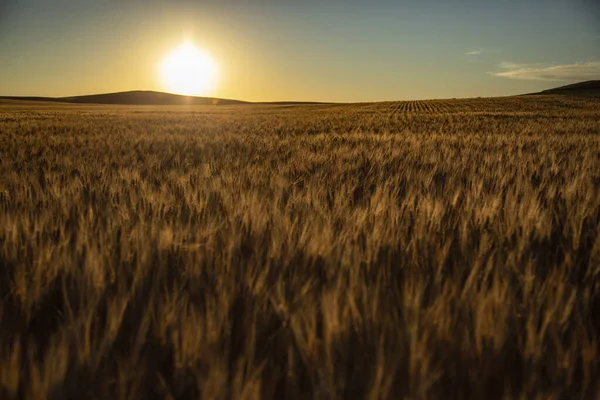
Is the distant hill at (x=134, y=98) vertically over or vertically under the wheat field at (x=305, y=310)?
over

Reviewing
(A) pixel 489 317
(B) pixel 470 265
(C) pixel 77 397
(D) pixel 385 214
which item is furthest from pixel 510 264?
(C) pixel 77 397

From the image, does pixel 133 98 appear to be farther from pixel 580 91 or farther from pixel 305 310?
pixel 305 310

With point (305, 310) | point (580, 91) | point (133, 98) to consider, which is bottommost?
point (305, 310)

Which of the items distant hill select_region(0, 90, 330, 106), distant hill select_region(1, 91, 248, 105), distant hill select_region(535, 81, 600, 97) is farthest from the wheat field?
distant hill select_region(1, 91, 248, 105)

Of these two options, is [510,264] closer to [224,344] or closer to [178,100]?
[224,344]

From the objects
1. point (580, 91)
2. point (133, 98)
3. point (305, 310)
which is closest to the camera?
point (305, 310)

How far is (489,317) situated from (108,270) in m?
0.93

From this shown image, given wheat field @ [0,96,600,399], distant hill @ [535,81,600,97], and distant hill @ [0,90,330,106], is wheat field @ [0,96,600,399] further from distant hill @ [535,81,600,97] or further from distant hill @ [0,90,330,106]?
distant hill @ [0,90,330,106]

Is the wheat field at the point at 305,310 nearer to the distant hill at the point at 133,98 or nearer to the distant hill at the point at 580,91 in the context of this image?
the distant hill at the point at 580,91

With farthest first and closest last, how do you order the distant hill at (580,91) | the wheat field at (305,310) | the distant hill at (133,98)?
the distant hill at (133,98)
the distant hill at (580,91)
the wheat field at (305,310)

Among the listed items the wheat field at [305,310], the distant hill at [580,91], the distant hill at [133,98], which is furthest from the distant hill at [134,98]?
the wheat field at [305,310]

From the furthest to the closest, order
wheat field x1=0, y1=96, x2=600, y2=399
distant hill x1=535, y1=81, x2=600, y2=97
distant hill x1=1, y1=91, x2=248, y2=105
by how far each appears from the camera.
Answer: distant hill x1=1, y1=91, x2=248, y2=105, distant hill x1=535, y1=81, x2=600, y2=97, wheat field x1=0, y1=96, x2=600, y2=399

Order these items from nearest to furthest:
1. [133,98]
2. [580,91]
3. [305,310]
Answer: [305,310], [580,91], [133,98]

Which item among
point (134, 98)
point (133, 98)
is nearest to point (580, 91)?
point (134, 98)
